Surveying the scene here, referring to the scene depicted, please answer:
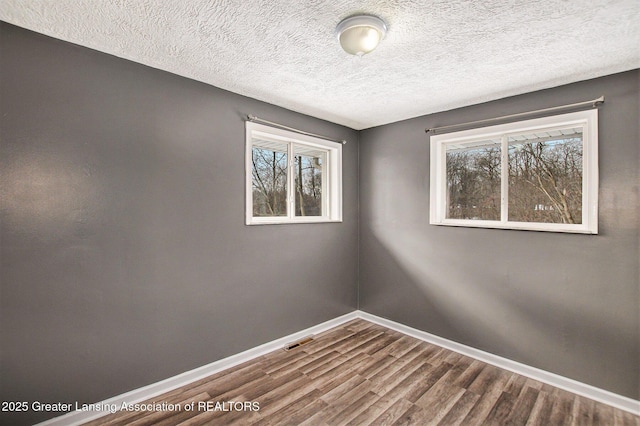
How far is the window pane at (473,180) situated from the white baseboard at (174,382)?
2139mm

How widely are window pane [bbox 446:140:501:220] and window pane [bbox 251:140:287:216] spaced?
1833mm

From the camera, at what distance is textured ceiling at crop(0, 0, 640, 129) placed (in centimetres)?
154

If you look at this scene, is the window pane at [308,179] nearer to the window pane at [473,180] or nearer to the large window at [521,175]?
the large window at [521,175]

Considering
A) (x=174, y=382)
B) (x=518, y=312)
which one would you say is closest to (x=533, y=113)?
(x=518, y=312)

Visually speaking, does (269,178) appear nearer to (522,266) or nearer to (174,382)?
(174,382)

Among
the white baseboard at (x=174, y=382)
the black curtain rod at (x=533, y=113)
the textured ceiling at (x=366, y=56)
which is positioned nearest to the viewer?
the textured ceiling at (x=366, y=56)

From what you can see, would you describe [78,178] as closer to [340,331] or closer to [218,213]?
[218,213]

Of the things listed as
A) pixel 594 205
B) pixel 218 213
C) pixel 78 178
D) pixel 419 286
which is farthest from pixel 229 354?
pixel 594 205

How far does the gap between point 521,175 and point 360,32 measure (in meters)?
2.05

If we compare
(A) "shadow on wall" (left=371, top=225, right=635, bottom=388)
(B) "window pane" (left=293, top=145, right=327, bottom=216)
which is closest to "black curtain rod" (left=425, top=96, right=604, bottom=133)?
(A) "shadow on wall" (left=371, top=225, right=635, bottom=388)

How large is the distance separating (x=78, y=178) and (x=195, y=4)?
1329mm

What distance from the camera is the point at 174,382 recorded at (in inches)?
89.6

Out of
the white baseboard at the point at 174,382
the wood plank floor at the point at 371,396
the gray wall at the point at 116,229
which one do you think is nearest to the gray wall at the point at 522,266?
the wood plank floor at the point at 371,396

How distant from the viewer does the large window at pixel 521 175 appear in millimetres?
2348
